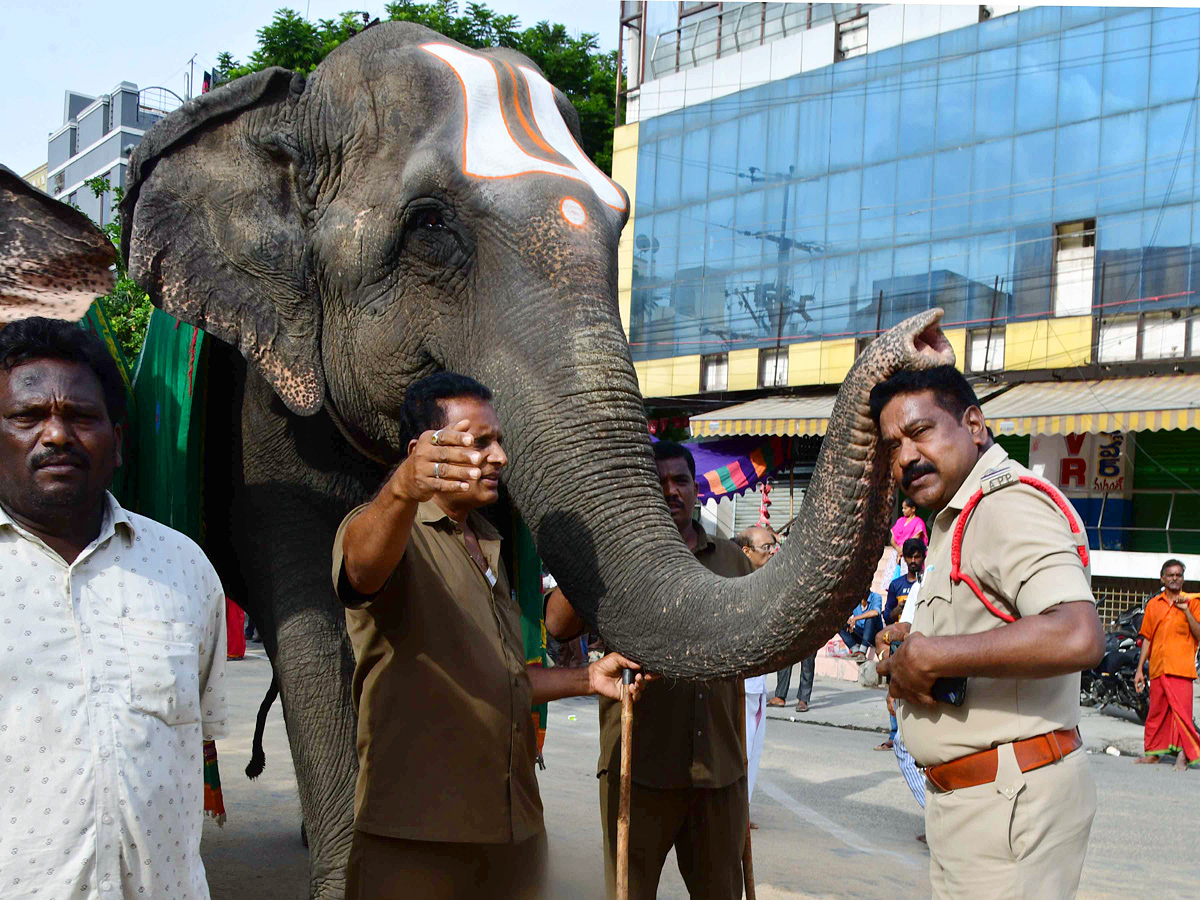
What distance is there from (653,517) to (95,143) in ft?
111

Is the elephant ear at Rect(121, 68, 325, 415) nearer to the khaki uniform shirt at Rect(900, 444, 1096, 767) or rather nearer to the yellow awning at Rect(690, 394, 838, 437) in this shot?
the khaki uniform shirt at Rect(900, 444, 1096, 767)

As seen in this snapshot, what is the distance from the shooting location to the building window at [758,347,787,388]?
65.6 ft

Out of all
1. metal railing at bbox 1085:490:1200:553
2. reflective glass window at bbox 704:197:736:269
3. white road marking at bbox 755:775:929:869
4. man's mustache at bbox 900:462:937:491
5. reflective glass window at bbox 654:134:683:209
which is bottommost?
white road marking at bbox 755:775:929:869

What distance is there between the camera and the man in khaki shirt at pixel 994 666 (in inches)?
95.1

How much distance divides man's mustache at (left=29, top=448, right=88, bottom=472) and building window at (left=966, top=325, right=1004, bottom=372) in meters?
16.3

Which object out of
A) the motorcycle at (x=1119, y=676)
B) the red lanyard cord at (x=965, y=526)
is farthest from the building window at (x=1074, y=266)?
the red lanyard cord at (x=965, y=526)

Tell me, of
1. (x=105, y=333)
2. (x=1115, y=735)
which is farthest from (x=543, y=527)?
(x=1115, y=735)

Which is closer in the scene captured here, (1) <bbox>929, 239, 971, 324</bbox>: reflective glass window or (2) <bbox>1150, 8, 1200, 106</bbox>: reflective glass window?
(2) <bbox>1150, 8, 1200, 106</bbox>: reflective glass window

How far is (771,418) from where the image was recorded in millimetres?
17266

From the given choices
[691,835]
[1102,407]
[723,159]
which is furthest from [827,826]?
[723,159]

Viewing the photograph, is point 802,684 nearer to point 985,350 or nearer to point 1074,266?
point 985,350

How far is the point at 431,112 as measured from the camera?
3.71 meters

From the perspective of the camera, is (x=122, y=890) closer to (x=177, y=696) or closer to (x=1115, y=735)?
(x=177, y=696)

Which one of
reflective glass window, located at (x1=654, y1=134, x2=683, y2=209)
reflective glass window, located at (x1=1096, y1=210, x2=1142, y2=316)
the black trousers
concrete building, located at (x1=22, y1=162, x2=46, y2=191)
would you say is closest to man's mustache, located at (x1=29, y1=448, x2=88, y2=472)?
the black trousers
